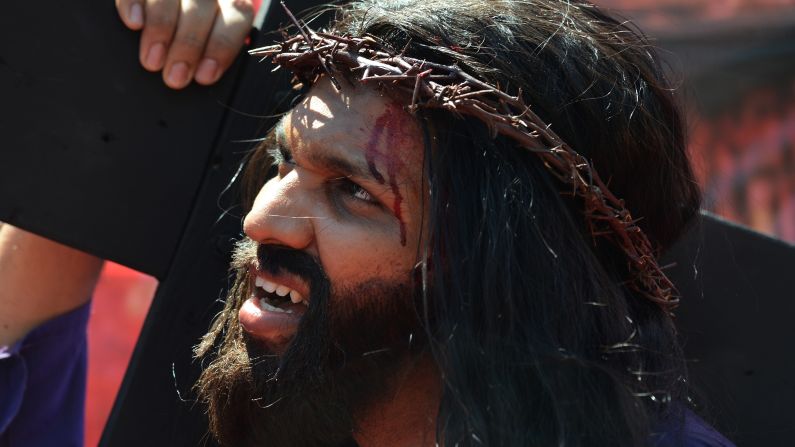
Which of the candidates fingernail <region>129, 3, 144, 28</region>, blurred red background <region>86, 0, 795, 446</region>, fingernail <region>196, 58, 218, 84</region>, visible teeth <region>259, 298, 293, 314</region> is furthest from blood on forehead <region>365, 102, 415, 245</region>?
blurred red background <region>86, 0, 795, 446</region>

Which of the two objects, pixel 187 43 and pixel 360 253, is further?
pixel 187 43

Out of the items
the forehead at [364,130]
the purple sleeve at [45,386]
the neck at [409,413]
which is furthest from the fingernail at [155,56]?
the neck at [409,413]

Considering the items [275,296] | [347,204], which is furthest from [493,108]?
[275,296]

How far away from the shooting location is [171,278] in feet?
6.29

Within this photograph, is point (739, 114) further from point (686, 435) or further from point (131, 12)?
point (131, 12)

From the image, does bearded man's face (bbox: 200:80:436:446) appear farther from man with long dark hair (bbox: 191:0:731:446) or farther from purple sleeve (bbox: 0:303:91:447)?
purple sleeve (bbox: 0:303:91:447)

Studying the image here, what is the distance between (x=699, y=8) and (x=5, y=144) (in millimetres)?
4297

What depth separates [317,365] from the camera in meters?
1.66

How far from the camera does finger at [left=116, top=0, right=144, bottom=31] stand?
182cm

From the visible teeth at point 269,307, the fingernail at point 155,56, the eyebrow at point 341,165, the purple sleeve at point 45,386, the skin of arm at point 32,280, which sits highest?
the fingernail at point 155,56

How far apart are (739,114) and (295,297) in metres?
4.09

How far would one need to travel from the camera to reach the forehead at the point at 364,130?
1.63 m

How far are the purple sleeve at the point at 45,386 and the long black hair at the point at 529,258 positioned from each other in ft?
2.79

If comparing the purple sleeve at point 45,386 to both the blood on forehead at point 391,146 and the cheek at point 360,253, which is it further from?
the blood on forehead at point 391,146
